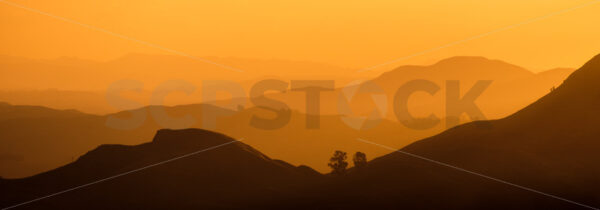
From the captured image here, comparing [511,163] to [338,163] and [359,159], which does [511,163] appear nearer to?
[359,159]

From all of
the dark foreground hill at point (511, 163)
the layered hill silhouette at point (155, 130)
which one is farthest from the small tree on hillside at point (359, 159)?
the dark foreground hill at point (511, 163)

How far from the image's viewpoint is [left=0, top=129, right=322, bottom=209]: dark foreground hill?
35.0 m

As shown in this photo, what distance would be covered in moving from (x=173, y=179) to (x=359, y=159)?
15.6 meters

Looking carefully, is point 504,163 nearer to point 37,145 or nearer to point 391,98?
point 391,98

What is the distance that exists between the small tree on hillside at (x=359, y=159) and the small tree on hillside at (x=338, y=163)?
0.82 meters

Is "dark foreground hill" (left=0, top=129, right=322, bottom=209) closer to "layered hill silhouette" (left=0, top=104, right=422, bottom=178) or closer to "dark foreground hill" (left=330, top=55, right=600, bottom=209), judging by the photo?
"layered hill silhouette" (left=0, top=104, right=422, bottom=178)

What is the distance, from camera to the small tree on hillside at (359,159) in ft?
121

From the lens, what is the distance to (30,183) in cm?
4019

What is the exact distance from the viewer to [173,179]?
129 ft

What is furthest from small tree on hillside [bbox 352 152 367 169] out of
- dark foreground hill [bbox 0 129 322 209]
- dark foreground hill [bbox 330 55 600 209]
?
dark foreground hill [bbox 0 129 322 209]

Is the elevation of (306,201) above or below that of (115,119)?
below

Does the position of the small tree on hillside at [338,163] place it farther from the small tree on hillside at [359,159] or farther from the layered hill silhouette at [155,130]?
the small tree on hillside at [359,159]

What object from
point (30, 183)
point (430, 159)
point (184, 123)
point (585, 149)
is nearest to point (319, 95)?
point (184, 123)

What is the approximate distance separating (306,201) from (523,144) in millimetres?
21049
